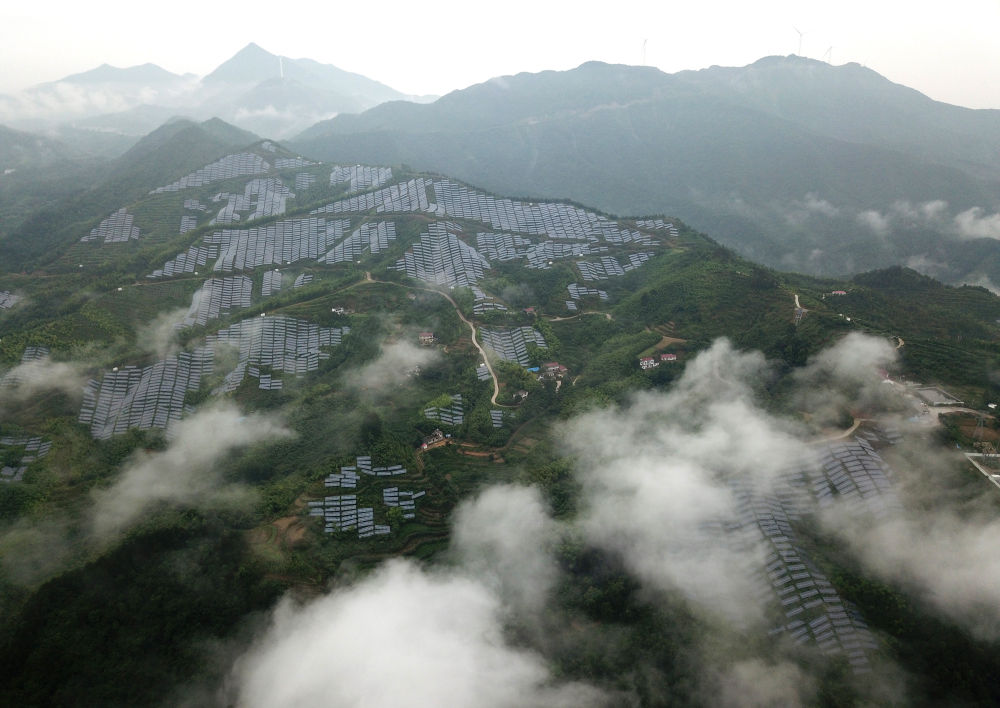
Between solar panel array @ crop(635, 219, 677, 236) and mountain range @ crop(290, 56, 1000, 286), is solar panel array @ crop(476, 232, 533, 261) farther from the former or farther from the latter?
mountain range @ crop(290, 56, 1000, 286)

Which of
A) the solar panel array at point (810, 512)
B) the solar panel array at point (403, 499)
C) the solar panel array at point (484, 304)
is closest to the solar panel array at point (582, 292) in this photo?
the solar panel array at point (484, 304)

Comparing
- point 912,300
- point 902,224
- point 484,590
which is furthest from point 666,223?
point 484,590

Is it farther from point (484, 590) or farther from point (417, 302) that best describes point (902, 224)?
point (484, 590)

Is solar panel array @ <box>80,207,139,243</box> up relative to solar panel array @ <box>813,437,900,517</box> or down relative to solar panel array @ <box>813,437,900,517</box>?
up

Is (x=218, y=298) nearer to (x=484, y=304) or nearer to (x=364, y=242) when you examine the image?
(x=364, y=242)

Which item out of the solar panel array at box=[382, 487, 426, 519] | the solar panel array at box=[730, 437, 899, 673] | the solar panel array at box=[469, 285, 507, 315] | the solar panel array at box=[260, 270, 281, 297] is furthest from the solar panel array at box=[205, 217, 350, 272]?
the solar panel array at box=[730, 437, 899, 673]

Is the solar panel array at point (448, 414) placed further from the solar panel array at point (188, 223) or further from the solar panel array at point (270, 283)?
the solar panel array at point (188, 223)
